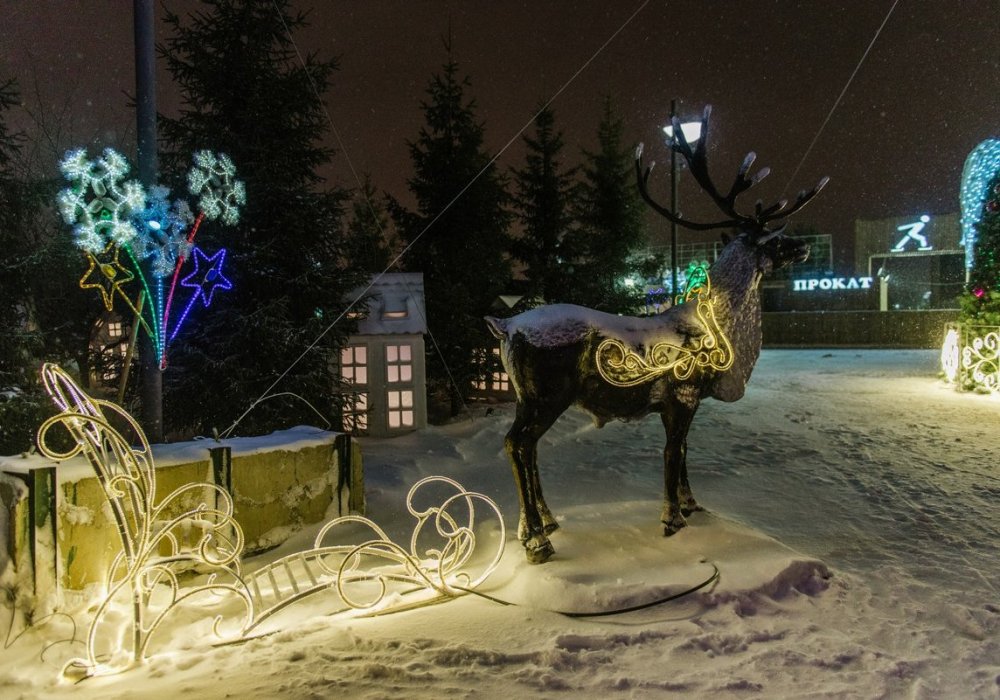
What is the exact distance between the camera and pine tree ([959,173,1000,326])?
1250 cm

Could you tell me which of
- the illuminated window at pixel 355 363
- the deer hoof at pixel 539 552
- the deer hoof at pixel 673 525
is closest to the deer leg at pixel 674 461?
the deer hoof at pixel 673 525

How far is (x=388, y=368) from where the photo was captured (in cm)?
1164

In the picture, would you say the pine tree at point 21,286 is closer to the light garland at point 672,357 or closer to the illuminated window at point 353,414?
the illuminated window at point 353,414

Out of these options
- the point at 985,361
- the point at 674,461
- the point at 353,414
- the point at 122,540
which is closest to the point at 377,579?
the point at 122,540

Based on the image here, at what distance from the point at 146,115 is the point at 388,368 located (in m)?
6.54

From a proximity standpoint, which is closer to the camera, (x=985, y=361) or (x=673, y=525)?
(x=673, y=525)

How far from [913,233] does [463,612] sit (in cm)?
3879

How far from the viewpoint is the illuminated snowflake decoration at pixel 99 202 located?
5.34 m

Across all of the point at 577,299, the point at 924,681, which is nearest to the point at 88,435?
the point at 924,681

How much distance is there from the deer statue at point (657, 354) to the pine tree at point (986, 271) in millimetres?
9906

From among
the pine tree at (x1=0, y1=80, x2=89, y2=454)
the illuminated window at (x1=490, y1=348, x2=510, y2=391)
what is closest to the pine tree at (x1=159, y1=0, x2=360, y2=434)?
the pine tree at (x1=0, y1=80, x2=89, y2=454)

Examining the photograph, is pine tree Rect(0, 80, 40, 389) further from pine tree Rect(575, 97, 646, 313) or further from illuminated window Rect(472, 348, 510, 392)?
pine tree Rect(575, 97, 646, 313)

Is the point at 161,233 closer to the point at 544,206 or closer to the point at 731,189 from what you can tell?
the point at 731,189

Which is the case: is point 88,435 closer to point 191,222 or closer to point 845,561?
point 191,222
